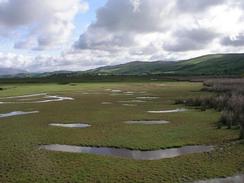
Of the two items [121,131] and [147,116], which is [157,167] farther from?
[147,116]

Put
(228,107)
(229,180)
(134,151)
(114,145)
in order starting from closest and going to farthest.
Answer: (229,180) → (134,151) → (114,145) → (228,107)

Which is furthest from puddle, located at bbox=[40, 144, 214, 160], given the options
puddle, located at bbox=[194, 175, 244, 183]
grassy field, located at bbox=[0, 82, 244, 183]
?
puddle, located at bbox=[194, 175, 244, 183]

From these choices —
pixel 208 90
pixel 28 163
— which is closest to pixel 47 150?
pixel 28 163

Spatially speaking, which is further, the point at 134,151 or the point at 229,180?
the point at 134,151

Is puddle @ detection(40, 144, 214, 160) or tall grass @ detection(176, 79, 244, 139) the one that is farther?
tall grass @ detection(176, 79, 244, 139)

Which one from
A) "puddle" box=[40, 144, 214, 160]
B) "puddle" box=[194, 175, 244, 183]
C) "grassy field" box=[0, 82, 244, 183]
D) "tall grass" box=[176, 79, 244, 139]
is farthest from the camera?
"tall grass" box=[176, 79, 244, 139]

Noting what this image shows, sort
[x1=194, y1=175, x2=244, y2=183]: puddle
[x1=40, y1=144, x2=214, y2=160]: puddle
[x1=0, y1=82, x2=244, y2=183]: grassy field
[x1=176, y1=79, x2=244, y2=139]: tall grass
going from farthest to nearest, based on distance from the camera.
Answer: [x1=176, y1=79, x2=244, y2=139]: tall grass < [x1=40, y1=144, x2=214, y2=160]: puddle < [x1=0, y1=82, x2=244, y2=183]: grassy field < [x1=194, y1=175, x2=244, y2=183]: puddle

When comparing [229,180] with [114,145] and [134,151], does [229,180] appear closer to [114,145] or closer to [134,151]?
[134,151]

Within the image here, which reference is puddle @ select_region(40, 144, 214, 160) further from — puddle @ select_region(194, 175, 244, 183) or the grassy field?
puddle @ select_region(194, 175, 244, 183)

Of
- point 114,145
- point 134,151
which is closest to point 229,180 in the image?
point 134,151

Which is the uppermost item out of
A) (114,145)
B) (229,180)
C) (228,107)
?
(228,107)

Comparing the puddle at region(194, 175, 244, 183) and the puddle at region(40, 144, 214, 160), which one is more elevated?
the puddle at region(40, 144, 214, 160)
